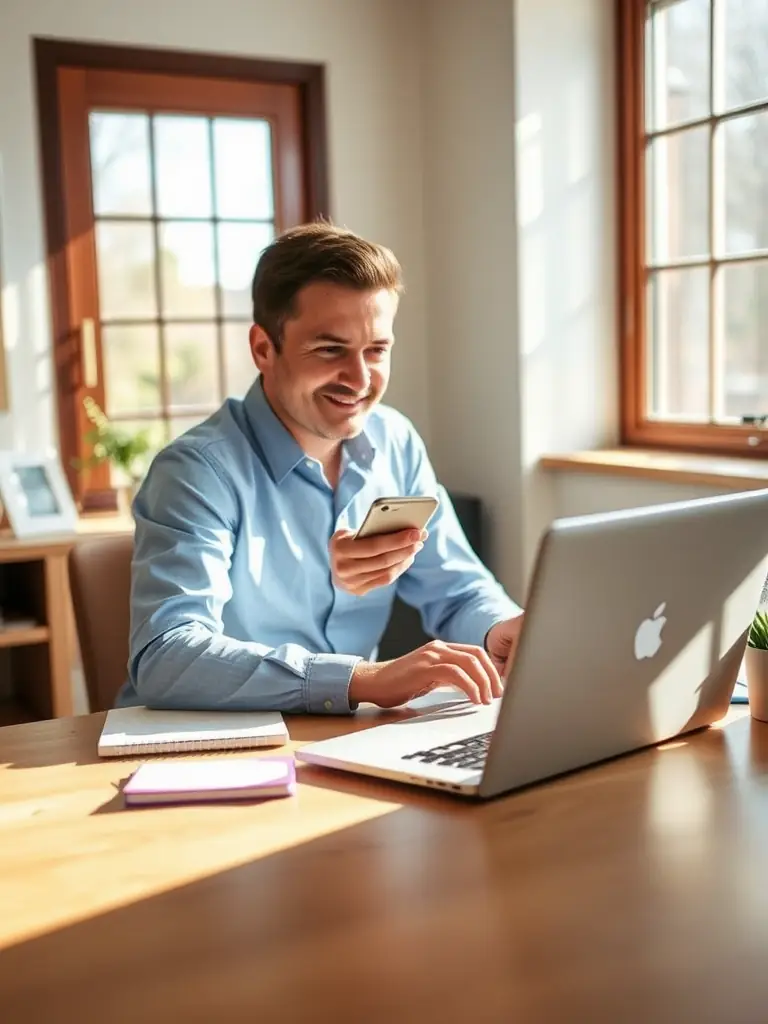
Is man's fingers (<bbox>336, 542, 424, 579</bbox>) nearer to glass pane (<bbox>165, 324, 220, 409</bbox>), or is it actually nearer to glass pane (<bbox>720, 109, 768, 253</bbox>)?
glass pane (<bbox>720, 109, 768, 253</bbox>)

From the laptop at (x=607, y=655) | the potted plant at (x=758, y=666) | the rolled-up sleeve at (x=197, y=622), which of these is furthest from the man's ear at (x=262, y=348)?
the potted plant at (x=758, y=666)

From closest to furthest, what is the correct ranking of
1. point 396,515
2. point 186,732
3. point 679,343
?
point 186,732
point 396,515
point 679,343

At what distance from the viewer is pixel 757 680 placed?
1469 millimetres

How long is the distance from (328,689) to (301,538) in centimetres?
47

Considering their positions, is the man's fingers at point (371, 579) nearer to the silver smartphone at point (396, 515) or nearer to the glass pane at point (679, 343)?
the silver smartphone at point (396, 515)

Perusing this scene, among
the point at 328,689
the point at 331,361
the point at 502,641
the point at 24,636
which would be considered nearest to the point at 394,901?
the point at 328,689

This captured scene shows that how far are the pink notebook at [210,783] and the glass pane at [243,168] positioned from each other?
9.29 feet

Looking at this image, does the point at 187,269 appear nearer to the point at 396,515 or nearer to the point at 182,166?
the point at 182,166

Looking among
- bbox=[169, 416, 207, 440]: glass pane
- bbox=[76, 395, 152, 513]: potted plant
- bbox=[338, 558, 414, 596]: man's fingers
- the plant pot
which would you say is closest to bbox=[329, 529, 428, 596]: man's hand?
bbox=[338, 558, 414, 596]: man's fingers

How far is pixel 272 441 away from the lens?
6.32ft

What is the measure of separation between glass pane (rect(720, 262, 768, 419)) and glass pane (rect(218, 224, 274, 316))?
1443 millimetres

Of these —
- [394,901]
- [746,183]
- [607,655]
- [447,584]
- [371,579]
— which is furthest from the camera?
[746,183]

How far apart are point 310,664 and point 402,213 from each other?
2763mm

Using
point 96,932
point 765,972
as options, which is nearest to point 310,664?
→ point 96,932
